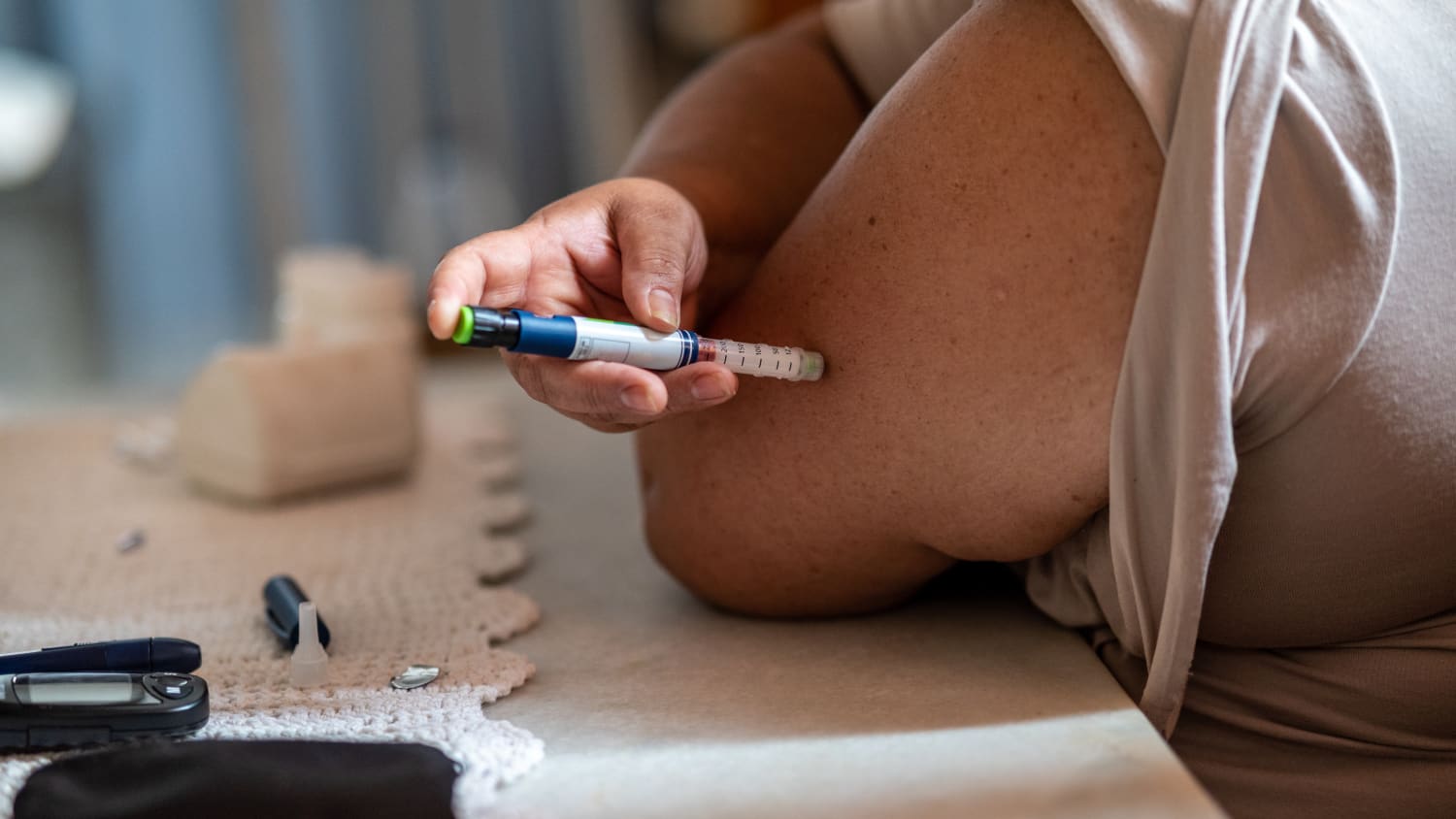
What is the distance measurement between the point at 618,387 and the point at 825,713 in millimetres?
203

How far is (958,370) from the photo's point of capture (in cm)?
65

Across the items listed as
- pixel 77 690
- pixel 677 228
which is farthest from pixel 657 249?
pixel 77 690

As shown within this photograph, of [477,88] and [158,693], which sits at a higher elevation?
[477,88]

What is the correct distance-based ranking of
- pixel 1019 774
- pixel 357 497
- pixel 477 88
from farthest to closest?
pixel 477 88
pixel 357 497
pixel 1019 774

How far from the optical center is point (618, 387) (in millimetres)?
637

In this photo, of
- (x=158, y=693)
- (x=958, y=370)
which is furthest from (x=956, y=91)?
(x=158, y=693)

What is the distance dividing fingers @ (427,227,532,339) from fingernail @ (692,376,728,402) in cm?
12

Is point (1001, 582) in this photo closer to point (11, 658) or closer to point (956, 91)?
point (956, 91)

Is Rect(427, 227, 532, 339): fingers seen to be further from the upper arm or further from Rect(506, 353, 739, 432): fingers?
the upper arm

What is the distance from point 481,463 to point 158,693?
63 cm

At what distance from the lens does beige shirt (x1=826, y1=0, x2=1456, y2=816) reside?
1.89 feet

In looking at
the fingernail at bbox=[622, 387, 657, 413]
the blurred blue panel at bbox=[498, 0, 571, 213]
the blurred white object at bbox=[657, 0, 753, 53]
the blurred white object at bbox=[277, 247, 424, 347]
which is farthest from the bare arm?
the blurred blue panel at bbox=[498, 0, 571, 213]

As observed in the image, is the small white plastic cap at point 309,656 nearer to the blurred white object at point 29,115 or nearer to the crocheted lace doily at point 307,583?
the crocheted lace doily at point 307,583

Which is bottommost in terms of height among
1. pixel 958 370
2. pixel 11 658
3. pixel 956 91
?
pixel 11 658
